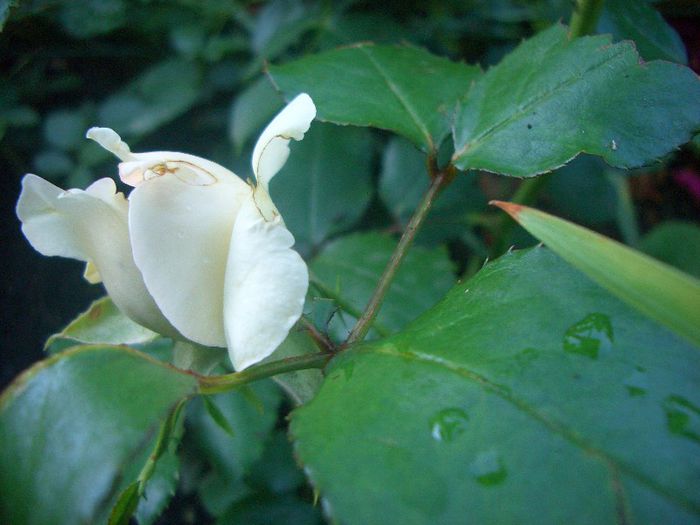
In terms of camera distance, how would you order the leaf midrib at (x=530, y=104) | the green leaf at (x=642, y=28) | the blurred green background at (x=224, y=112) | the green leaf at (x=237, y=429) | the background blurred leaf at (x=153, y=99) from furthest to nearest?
the background blurred leaf at (x=153, y=99) → the blurred green background at (x=224, y=112) → the green leaf at (x=237, y=429) → the green leaf at (x=642, y=28) → the leaf midrib at (x=530, y=104)

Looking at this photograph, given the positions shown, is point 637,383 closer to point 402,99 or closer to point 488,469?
point 488,469

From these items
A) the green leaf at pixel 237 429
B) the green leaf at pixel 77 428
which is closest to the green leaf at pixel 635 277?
the green leaf at pixel 77 428

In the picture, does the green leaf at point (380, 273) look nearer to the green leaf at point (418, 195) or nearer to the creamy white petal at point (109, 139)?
the green leaf at point (418, 195)

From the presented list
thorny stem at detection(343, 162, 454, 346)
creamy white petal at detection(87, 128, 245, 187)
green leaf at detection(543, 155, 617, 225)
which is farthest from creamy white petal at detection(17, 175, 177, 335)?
green leaf at detection(543, 155, 617, 225)

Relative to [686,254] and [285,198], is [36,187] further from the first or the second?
[686,254]

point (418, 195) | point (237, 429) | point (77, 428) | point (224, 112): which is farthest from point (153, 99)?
point (77, 428)

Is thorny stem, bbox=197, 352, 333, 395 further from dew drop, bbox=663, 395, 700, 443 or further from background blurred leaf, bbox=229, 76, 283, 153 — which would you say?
background blurred leaf, bbox=229, 76, 283, 153
